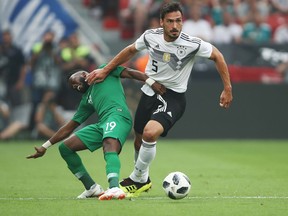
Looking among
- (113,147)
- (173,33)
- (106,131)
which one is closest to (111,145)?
(113,147)

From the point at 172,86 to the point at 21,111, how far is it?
1095 centimetres

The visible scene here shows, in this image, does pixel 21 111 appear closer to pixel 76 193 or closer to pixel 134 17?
pixel 134 17

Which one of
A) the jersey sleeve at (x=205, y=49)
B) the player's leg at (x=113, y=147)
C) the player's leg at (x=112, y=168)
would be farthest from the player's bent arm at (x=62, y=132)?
the jersey sleeve at (x=205, y=49)

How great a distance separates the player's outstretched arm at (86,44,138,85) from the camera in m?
10.7

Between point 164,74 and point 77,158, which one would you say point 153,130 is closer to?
point 164,74

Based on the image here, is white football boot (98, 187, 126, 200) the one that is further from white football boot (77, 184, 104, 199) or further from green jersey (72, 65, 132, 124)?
green jersey (72, 65, 132, 124)

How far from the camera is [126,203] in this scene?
9.81 m

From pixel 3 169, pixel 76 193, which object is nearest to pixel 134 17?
pixel 3 169

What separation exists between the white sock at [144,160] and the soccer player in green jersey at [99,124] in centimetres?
27

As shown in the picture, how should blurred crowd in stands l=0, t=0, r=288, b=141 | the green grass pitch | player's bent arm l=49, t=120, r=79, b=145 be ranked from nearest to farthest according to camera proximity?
the green grass pitch < player's bent arm l=49, t=120, r=79, b=145 < blurred crowd in stands l=0, t=0, r=288, b=141

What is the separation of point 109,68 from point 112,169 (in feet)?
4.55

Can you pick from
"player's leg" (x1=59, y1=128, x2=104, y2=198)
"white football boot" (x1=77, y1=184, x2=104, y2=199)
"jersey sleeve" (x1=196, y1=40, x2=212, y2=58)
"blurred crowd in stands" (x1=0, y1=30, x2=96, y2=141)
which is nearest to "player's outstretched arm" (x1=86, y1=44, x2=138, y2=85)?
"player's leg" (x1=59, y1=128, x2=104, y2=198)

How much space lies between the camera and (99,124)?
1062cm

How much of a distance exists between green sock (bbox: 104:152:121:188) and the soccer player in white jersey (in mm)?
445
